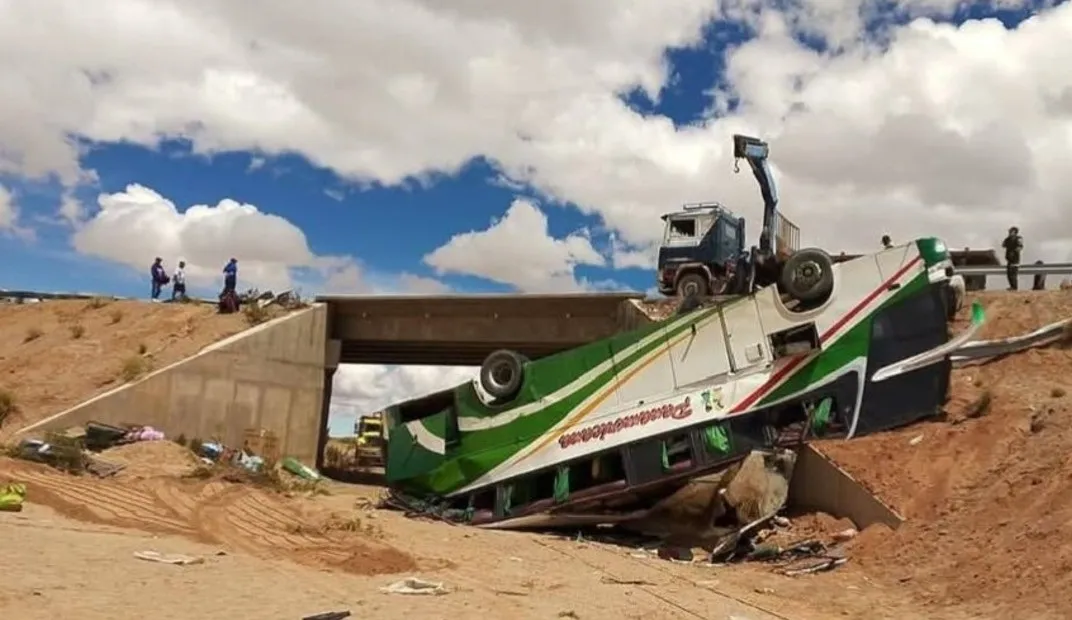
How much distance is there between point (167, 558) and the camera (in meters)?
10.7

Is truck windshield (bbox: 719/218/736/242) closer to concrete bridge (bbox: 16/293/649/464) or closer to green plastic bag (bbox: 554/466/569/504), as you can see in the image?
concrete bridge (bbox: 16/293/649/464)

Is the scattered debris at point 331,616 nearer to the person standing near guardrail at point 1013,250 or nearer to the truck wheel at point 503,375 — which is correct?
the truck wheel at point 503,375

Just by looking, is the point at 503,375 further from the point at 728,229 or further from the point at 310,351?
the point at 310,351

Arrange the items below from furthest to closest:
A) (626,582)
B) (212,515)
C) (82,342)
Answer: (82,342), (212,515), (626,582)

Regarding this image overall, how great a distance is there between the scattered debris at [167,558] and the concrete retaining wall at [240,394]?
40.9 feet

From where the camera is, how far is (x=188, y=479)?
1847 cm

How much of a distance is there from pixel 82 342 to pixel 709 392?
19864 millimetres

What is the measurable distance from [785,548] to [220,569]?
8.28 m

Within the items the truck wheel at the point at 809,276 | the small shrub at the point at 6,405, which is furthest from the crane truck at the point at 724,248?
the small shrub at the point at 6,405

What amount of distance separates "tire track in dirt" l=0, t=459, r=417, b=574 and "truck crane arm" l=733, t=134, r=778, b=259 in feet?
43.4

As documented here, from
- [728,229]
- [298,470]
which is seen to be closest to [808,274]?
[728,229]

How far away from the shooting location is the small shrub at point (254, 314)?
28.1 meters

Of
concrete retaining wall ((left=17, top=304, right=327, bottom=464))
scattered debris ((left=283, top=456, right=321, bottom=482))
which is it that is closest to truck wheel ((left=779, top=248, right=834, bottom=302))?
scattered debris ((left=283, top=456, right=321, bottom=482))

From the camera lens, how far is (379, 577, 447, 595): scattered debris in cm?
961
